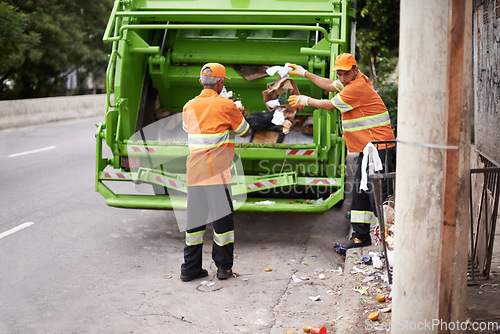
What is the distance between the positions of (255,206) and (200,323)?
5.58 ft

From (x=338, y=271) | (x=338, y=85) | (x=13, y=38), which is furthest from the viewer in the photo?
(x=13, y=38)

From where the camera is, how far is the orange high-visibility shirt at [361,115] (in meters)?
5.00

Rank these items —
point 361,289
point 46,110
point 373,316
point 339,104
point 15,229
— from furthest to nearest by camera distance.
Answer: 1. point 46,110
2. point 15,229
3. point 339,104
4. point 361,289
5. point 373,316

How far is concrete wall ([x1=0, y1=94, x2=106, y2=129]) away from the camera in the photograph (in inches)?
592

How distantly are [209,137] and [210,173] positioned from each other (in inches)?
10.9

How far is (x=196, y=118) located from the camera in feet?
15.4

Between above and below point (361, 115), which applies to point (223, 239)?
below

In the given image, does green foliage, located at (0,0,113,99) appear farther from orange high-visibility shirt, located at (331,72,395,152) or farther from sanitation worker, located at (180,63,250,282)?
orange high-visibility shirt, located at (331,72,395,152)

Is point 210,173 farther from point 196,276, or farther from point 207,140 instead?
point 196,276

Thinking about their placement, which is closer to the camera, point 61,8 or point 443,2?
point 443,2

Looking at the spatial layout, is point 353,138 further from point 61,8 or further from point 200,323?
point 61,8

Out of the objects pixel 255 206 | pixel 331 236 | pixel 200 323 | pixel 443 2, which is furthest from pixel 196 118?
pixel 443 2

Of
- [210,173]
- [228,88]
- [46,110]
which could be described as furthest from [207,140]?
[46,110]

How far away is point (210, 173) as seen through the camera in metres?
4.66
